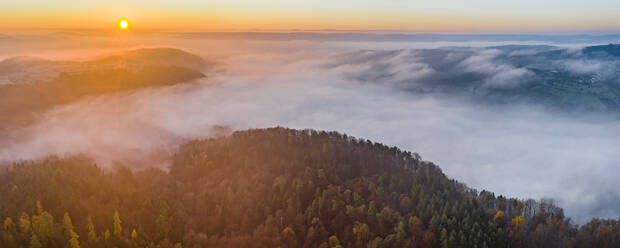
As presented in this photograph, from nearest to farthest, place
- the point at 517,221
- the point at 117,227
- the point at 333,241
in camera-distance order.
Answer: the point at 117,227, the point at 333,241, the point at 517,221

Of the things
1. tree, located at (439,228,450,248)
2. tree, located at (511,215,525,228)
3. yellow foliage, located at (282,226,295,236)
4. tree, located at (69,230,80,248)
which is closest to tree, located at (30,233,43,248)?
tree, located at (69,230,80,248)

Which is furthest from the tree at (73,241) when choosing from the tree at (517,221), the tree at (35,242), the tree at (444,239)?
the tree at (517,221)

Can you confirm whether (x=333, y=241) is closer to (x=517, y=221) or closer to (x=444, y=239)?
(x=444, y=239)

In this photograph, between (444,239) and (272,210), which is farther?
(272,210)

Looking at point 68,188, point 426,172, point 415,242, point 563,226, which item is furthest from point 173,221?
point 563,226

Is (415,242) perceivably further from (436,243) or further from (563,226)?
(563,226)

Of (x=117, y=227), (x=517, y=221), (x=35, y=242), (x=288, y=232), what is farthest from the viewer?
(x=517, y=221)

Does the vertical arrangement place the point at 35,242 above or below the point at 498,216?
above

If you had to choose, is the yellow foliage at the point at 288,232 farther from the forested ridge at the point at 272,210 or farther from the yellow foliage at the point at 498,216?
the yellow foliage at the point at 498,216

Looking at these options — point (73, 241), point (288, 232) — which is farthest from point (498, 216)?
point (73, 241)

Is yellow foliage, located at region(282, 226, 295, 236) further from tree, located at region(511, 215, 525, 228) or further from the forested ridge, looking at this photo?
tree, located at region(511, 215, 525, 228)
